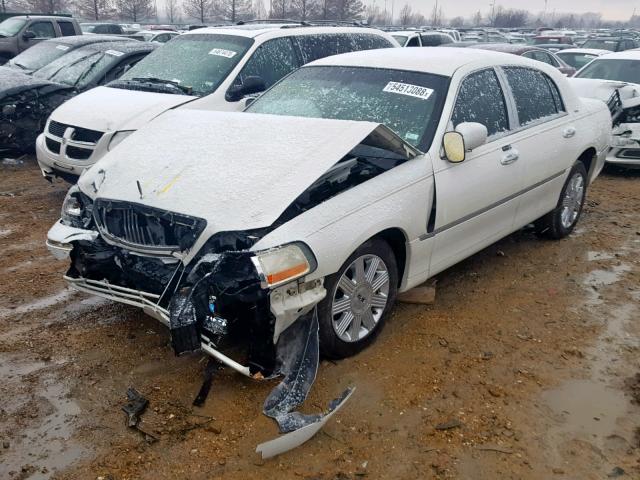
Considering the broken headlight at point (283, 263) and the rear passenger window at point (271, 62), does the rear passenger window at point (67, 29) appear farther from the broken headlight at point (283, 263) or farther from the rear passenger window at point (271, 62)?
the broken headlight at point (283, 263)

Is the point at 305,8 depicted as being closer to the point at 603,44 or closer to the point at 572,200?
the point at 603,44

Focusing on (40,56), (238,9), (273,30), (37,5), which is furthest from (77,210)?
(238,9)

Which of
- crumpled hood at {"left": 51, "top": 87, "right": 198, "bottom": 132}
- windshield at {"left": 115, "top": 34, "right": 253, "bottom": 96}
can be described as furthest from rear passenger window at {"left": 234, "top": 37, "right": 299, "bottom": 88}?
crumpled hood at {"left": 51, "top": 87, "right": 198, "bottom": 132}

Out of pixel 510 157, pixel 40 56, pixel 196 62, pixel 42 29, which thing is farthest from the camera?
pixel 42 29

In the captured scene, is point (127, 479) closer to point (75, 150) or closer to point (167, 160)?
point (167, 160)

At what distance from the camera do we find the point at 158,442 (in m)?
2.97

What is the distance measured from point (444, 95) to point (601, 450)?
249 cm

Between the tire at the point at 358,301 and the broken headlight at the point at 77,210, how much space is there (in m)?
1.69

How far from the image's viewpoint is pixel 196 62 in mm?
7125

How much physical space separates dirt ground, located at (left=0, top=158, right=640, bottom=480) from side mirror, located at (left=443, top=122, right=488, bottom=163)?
1.20 m

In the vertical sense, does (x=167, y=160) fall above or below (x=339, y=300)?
above

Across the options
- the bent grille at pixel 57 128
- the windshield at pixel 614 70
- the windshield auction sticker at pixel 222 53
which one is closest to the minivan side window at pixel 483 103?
the windshield auction sticker at pixel 222 53

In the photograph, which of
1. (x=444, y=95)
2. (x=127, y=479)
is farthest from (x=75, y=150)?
(x=127, y=479)

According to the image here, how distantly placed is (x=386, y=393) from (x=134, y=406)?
141 centimetres
